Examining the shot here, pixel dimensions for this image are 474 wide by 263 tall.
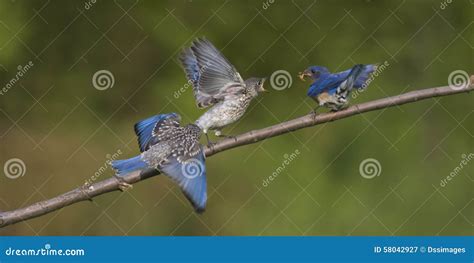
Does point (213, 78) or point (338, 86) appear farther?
point (213, 78)

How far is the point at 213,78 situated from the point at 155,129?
1.25 ft

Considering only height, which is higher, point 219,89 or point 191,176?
point 219,89

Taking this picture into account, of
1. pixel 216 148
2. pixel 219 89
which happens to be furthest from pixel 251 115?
pixel 216 148

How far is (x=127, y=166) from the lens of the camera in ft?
9.57

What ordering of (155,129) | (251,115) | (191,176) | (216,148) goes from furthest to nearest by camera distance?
1. (251,115)
2. (155,129)
3. (216,148)
4. (191,176)

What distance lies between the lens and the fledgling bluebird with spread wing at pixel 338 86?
3.23m

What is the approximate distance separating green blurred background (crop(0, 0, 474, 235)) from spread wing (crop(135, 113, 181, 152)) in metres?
2.79

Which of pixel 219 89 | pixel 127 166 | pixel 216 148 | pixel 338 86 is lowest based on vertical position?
pixel 127 166

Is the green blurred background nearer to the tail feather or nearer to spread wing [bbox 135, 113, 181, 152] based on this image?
spread wing [bbox 135, 113, 181, 152]

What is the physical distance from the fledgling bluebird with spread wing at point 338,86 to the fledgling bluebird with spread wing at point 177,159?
58 cm

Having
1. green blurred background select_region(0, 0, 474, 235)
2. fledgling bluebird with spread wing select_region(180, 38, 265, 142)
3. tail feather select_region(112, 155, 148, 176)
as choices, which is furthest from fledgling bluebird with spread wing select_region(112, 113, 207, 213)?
green blurred background select_region(0, 0, 474, 235)

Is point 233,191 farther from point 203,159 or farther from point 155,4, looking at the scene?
point 203,159

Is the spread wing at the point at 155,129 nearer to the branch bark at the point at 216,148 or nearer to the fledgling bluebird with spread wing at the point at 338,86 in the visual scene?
the branch bark at the point at 216,148

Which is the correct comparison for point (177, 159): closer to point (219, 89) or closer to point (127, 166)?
point (127, 166)
